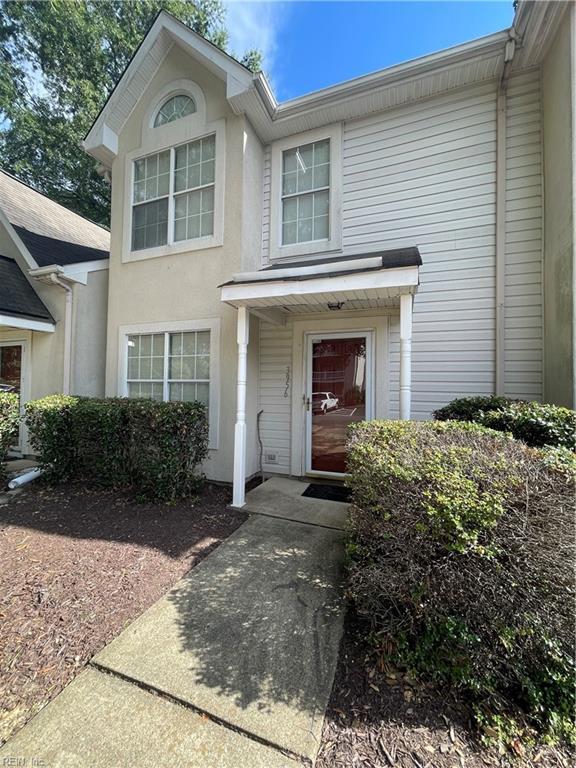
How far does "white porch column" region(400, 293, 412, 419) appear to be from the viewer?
3.98 m

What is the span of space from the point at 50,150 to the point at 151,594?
19042mm

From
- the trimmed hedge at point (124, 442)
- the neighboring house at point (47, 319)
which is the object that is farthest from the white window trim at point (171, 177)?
the trimmed hedge at point (124, 442)

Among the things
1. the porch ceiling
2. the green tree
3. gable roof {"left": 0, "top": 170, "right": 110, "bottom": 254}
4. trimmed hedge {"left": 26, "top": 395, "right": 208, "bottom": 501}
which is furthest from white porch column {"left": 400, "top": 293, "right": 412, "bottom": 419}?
the green tree

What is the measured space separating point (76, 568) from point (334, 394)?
4.11m

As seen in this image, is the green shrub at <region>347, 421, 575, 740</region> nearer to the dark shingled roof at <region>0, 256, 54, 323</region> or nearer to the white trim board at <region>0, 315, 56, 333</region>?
the white trim board at <region>0, 315, 56, 333</region>

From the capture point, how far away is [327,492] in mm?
5168

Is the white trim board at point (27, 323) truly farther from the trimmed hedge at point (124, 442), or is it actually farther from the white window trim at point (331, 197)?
the white window trim at point (331, 197)

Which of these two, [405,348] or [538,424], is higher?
[405,348]

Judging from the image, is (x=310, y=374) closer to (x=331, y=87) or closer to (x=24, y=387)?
(x=331, y=87)

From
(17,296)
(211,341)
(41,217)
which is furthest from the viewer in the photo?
(41,217)

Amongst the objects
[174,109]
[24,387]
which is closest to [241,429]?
[24,387]

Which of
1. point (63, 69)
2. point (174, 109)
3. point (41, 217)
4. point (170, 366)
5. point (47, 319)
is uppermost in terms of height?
point (63, 69)

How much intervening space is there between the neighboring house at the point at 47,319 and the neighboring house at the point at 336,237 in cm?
79

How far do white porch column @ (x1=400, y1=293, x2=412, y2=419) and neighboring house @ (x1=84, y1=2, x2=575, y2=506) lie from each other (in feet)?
0.08
